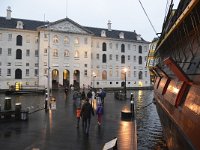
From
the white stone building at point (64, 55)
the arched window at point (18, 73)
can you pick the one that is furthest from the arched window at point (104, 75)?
the arched window at point (18, 73)

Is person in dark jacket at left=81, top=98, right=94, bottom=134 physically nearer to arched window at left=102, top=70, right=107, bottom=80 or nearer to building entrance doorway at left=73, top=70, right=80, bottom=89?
building entrance doorway at left=73, top=70, right=80, bottom=89

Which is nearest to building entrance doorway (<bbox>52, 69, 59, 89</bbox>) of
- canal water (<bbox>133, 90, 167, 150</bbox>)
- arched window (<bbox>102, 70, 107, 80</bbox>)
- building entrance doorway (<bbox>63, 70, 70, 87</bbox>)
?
building entrance doorway (<bbox>63, 70, 70, 87</bbox>)

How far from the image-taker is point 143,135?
1523 centimetres

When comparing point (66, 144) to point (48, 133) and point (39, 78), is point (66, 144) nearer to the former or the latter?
point (48, 133)

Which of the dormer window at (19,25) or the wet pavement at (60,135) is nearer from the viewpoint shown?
the wet pavement at (60,135)

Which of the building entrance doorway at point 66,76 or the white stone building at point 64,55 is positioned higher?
the white stone building at point 64,55

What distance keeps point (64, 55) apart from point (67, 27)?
24.1 feet

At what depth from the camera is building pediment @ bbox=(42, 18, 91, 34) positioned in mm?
67625

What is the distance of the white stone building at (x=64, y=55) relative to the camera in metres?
64.4

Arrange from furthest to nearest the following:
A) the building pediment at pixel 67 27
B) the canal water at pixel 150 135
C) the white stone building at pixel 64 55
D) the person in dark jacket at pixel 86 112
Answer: the building pediment at pixel 67 27, the white stone building at pixel 64 55, the person in dark jacket at pixel 86 112, the canal water at pixel 150 135

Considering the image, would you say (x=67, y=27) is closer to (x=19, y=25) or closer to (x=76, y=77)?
(x=19, y=25)

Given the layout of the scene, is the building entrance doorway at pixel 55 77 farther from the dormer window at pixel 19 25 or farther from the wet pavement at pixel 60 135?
the wet pavement at pixel 60 135

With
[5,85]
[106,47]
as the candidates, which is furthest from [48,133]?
[106,47]

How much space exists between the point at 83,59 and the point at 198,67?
214 feet
